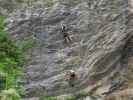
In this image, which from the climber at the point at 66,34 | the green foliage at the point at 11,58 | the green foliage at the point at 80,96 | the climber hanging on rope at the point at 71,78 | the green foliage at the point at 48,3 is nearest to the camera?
the green foliage at the point at 80,96

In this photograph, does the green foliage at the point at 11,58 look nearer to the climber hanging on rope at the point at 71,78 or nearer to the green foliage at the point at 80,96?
the climber hanging on rope at the point at 71,78

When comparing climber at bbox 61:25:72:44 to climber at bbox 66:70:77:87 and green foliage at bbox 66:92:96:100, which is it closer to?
climber at bbox 66:70:77:87

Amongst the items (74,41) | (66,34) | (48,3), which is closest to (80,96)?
(74,41)

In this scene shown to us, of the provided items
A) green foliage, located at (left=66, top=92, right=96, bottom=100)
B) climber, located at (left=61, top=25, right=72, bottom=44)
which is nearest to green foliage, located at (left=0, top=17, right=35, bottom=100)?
climber, located at (left=61, top=25, right=72, bottom=44)

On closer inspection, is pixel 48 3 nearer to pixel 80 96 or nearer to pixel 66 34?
pixel 66 34

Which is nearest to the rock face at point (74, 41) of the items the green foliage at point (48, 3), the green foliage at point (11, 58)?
the green foliage at point (48, 3)

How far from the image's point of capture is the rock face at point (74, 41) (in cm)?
1593

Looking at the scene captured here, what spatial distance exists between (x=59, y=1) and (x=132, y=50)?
639 cm

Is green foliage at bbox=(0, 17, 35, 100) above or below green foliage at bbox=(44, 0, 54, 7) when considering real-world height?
below

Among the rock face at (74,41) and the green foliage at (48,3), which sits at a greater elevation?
the green foliage at (48,3)

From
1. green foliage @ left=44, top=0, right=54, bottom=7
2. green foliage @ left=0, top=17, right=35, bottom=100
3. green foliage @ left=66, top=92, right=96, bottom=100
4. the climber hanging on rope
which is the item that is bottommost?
green foliage @ left=66, top=92, right=96, bottom=100

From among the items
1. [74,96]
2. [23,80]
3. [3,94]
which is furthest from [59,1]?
[3,94]

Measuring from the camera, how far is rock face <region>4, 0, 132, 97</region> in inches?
627

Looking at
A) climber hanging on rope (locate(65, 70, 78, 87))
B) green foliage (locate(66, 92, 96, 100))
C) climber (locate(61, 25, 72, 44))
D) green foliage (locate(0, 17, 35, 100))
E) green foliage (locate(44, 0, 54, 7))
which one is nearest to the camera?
green foliage (locate(66, 92, 96, 100))
